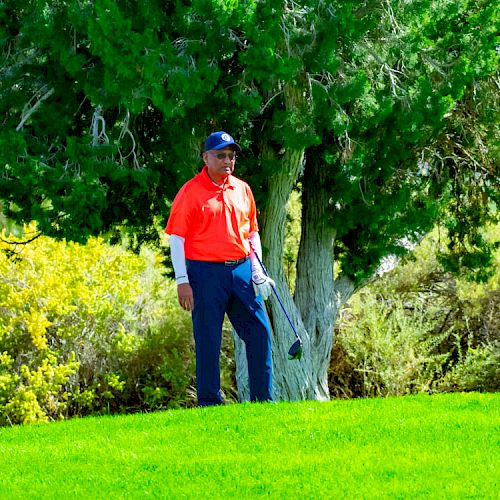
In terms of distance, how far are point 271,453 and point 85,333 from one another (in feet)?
21.8

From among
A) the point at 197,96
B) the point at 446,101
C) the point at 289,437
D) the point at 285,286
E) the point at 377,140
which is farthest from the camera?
the point at 285,286

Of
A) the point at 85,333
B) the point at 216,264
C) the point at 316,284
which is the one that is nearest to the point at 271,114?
the point at 316,284

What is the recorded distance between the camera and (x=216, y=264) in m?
7.59

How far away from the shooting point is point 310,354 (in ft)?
36.4

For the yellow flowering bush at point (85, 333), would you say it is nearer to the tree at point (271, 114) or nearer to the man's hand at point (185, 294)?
the tree at point (271, 114)

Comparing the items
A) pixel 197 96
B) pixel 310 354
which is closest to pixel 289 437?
pixel 197 96

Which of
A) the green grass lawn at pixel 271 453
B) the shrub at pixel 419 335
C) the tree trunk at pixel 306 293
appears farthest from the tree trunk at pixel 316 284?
the green grass lawn at pixel 271 453

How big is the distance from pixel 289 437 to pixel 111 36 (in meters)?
3.15

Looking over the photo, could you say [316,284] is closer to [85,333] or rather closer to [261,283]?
[85,333]

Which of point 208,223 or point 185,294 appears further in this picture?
point 208,223

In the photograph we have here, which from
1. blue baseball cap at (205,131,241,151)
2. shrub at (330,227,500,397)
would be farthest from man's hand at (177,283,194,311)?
shrub at (330,227,500,397)

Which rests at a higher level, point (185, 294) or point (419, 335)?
point (185, 294)

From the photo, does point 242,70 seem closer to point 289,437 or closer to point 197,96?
point 197,96

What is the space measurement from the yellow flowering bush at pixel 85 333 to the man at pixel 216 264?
13.6 feet
